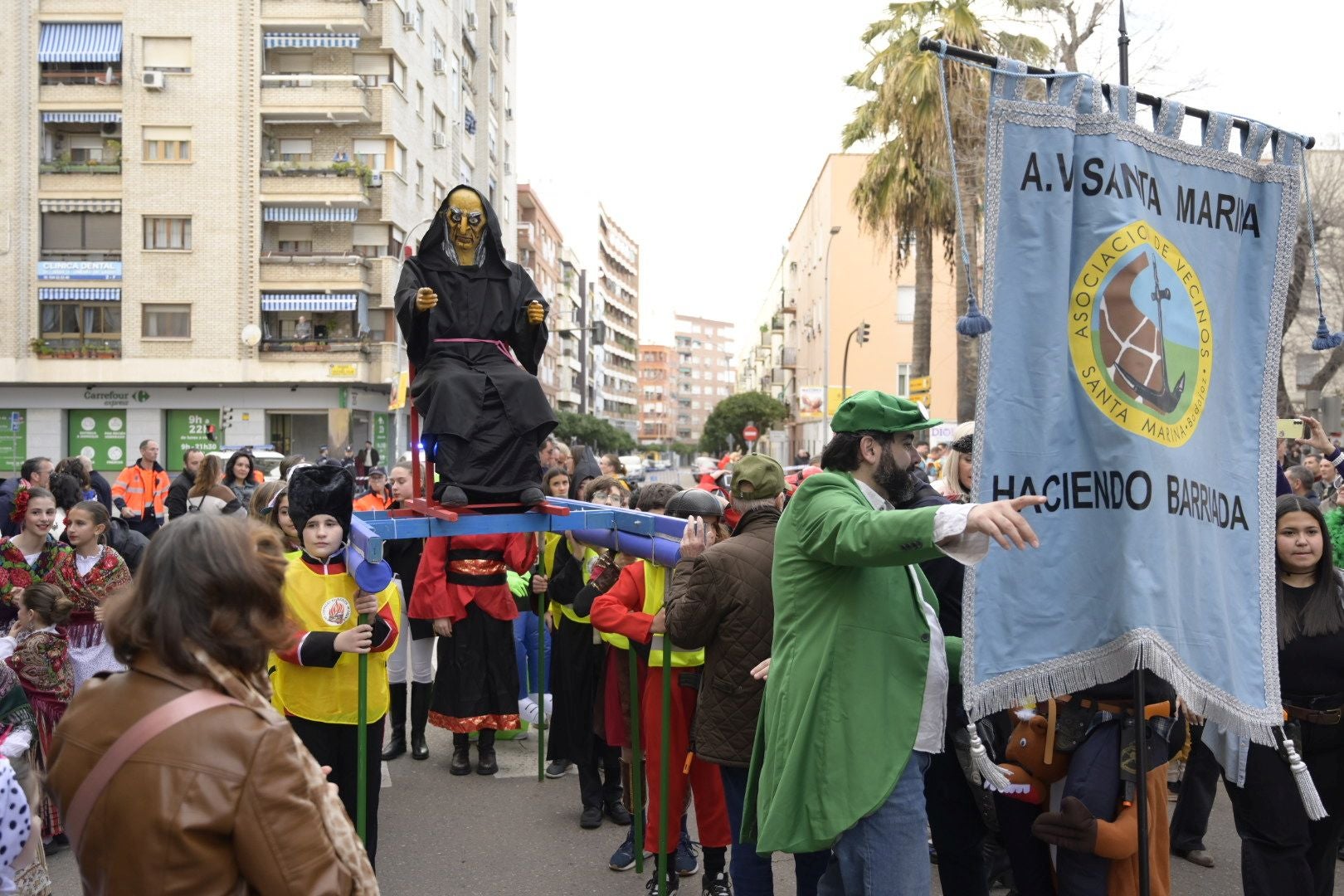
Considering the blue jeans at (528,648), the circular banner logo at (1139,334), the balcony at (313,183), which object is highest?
the balcony at (313,183)

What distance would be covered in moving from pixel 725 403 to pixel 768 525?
64690 mm

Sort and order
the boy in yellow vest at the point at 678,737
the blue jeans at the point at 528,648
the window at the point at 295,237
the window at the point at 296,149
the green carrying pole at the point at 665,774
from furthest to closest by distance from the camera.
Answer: the window at the point at 295,237 → the window at the point at 296,149 → the blue jeans at the point at 528,648 → the boy in yellow vest at the point at 678,737 → the green carrying pole at the point at 665,774

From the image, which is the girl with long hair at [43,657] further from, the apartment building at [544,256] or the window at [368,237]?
the apartment building at [544,256]

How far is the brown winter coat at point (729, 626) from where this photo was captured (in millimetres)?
4219

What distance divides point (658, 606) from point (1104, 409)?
99.1 inches

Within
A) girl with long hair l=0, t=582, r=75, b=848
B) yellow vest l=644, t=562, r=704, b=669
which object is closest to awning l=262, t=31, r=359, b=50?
girl with long hair l=0, t=582, r=75, b=848

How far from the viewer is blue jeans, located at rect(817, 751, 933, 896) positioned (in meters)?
3.15

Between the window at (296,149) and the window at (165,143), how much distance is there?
2.86 m

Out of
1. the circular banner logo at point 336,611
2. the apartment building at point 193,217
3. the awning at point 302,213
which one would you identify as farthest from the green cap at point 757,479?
A: the awning at point 302,213

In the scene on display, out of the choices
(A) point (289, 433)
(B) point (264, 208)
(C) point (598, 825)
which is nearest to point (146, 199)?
(B) point (264, 208)

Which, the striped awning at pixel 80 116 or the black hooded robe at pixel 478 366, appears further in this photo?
the striped awning at pixel 80 116

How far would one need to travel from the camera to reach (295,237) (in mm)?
37156

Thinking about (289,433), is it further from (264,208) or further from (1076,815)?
(1076,815)

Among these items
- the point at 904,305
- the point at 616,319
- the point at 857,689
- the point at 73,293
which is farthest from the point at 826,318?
the point at 616,319
